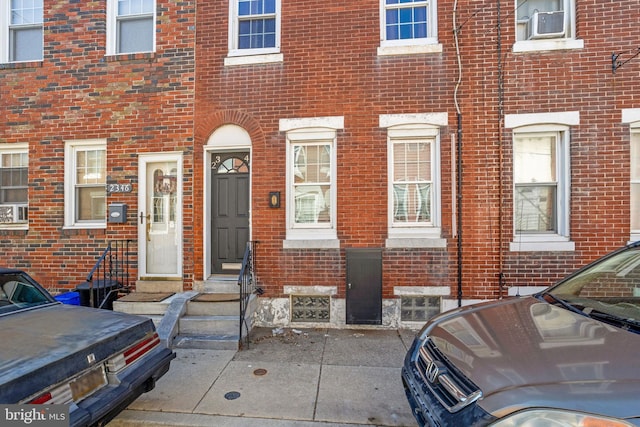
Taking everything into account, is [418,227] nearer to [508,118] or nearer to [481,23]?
[508,118]

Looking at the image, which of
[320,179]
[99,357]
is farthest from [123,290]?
[320,179]

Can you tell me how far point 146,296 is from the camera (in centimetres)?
532

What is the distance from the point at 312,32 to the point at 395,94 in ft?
6.10

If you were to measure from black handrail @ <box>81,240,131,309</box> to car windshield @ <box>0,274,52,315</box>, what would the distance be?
6.33 feet

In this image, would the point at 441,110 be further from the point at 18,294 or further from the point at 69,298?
the point at 69,298

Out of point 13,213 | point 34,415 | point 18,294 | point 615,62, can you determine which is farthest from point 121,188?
point 615,62

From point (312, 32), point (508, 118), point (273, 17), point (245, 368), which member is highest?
point (273, 17)

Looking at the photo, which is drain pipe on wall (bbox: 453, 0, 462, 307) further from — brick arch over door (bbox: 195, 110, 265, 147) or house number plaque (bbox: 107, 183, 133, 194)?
house number plaque (bbox: 107, 183, 133, 194)

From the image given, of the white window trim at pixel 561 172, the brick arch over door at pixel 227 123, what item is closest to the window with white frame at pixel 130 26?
the brick arch over door at pixel 227 123

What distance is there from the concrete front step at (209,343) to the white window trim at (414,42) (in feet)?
17.2

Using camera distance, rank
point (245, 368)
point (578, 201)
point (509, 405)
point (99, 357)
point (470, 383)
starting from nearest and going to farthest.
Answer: point (509, 405) → point (470, 383) → point (99, 357) → point (245, 368) → point (578, 201)

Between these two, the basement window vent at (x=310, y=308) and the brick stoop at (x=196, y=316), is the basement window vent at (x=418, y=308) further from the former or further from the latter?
the brick stoop at (x=196, y=316)

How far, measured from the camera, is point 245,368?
3.93 m

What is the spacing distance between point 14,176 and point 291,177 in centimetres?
564
